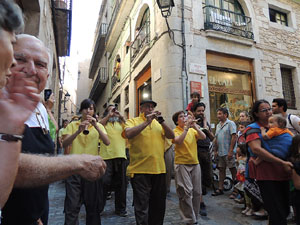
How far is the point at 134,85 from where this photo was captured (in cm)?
1098

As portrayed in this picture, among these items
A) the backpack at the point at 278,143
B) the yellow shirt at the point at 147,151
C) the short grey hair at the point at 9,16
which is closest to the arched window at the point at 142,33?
the yellow shirt at the point at 147,151

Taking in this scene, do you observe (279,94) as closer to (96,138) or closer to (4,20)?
(96,138)

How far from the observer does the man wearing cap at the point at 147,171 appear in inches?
114

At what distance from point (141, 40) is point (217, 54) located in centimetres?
379

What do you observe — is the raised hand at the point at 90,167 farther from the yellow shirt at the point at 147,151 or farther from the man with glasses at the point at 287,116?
the man with glasses at the point at 287,116

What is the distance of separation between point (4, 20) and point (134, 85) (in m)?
10.4

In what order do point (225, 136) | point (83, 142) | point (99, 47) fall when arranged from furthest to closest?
point (99, 47)
point (225, 136)
point (83, 142)

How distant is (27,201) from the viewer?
45.3 inches

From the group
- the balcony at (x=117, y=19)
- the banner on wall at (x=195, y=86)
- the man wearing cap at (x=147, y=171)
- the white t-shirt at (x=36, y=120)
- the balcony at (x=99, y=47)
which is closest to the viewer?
the white t-shirt at (x=36, y=120)

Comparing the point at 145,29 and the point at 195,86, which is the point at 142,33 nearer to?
the point at 145,29

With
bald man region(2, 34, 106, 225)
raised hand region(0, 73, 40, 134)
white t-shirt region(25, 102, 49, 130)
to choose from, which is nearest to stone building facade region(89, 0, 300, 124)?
white t-shirt region(25, 102, 49, 130)

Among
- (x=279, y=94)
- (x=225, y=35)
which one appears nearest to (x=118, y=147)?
(x=225, y=35)

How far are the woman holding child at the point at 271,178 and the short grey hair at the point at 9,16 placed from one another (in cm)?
260

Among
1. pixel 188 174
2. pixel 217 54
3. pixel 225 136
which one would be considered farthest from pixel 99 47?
pixel 188 174
